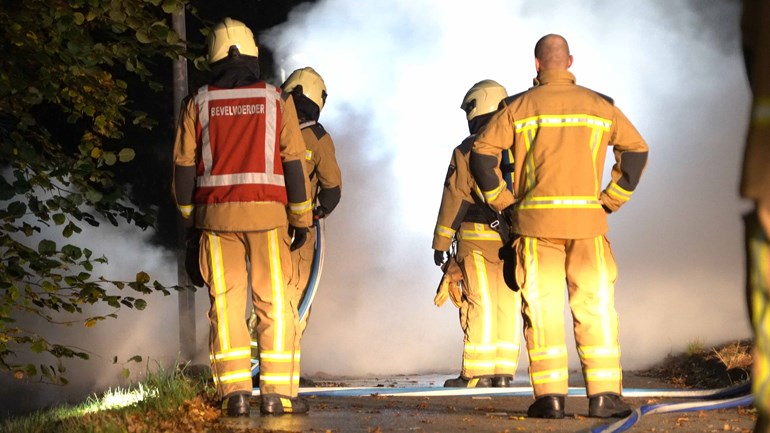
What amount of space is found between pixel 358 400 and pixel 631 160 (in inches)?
91.2

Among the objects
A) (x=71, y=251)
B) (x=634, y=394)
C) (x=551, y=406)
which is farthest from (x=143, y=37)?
(x=634, y=394)

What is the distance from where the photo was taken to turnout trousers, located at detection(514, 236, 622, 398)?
615 cm

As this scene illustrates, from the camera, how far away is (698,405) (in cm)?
632

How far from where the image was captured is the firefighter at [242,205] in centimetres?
647

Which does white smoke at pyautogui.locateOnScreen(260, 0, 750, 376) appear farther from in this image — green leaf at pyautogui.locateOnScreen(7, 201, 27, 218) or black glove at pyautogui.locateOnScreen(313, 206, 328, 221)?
green leaf at pyautogui.locateOnScreen(7, 201, 27, 218)

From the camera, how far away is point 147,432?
5.68 m

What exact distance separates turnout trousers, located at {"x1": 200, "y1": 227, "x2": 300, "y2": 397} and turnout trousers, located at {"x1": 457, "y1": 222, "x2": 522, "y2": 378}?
2.55m

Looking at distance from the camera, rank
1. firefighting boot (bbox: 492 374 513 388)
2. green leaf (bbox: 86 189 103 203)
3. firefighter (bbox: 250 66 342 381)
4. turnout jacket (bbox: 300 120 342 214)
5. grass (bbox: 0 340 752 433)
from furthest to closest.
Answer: firefighting boot (bbox: 492 374 513 388) → firefighter (bbox: 250 66 342 381) → turnout jacket (bbox: 300 120 342 214) → green leaf (bbox: 86 189 103 203) → grass (bbox: 0 340 752 433)

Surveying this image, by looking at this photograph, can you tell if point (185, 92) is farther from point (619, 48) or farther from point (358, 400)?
point (619, 48)

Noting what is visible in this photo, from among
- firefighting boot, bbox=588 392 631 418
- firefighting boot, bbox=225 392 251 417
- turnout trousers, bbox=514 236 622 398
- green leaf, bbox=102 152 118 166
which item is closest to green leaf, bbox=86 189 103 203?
green leaf, bbox=102 152 118 166

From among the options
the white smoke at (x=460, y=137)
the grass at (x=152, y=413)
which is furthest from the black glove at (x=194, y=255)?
the white smoke at (x=460, y=137)

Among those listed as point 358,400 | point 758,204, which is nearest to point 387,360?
point 358,400

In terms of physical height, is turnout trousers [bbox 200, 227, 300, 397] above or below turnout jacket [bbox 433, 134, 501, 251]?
below

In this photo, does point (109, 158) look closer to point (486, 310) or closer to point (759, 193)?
point (486, 310)
